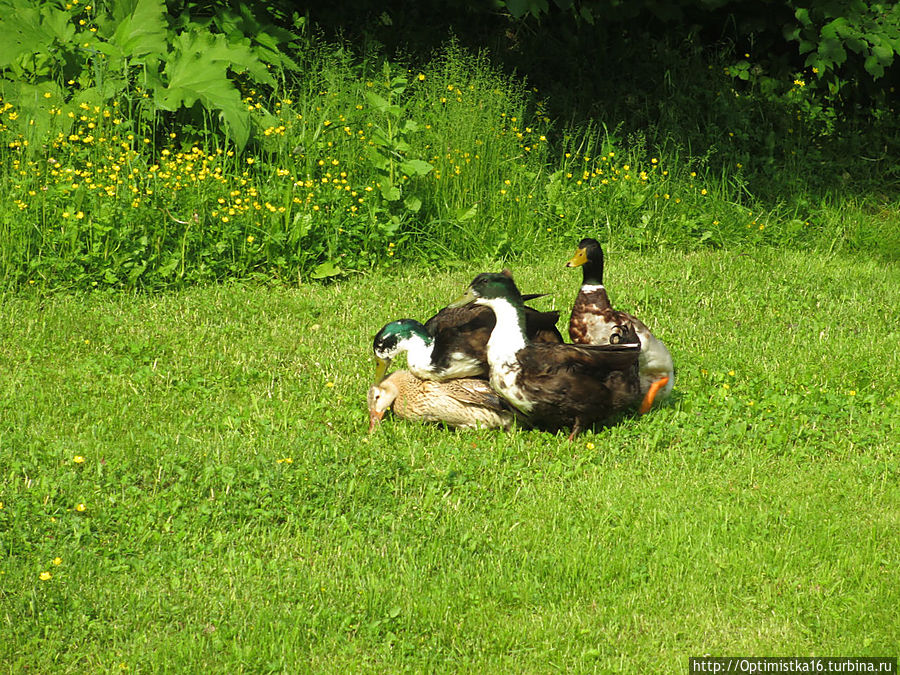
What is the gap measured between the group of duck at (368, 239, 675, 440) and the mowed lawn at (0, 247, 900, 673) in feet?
0.54

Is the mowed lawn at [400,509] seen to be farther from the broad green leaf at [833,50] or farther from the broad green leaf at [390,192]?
the broad green leaf at [833,50]

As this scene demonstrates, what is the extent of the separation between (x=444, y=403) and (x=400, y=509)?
0.99 meters

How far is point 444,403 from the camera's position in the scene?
571 centimetres

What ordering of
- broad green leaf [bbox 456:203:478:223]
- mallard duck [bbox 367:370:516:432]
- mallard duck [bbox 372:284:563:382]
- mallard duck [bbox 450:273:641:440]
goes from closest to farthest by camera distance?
mallard duck [bbox 450:273:641:440] < mallard duck [bbox 367:370:516:432] < mallard duck [bbox 372:284:563:382] < broad green leaf [bbox 456:203:478:223]

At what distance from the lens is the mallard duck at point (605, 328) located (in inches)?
227

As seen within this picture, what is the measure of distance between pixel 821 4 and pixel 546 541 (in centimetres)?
766

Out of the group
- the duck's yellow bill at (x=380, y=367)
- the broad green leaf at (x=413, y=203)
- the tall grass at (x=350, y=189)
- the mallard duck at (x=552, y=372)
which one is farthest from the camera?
the broad green leaf at (x=413, y=203)

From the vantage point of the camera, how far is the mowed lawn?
3953mm

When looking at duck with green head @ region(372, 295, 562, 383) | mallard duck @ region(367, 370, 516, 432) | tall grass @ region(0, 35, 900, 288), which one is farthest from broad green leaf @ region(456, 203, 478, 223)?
mallard duck @ region(367, 370, 516, 432)

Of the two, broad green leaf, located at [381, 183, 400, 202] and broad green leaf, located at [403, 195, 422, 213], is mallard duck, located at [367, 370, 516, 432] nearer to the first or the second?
broad green leaf, located at [381, 183, 400, 202]

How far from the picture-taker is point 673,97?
10898 mm

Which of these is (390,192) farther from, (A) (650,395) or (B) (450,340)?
(A) (650,395)

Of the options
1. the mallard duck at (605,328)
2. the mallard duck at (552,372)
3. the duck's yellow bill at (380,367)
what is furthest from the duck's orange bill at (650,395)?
the duck's yellow bill at (380,367)

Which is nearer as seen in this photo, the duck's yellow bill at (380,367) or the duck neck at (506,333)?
the duck neck at (506,333)
